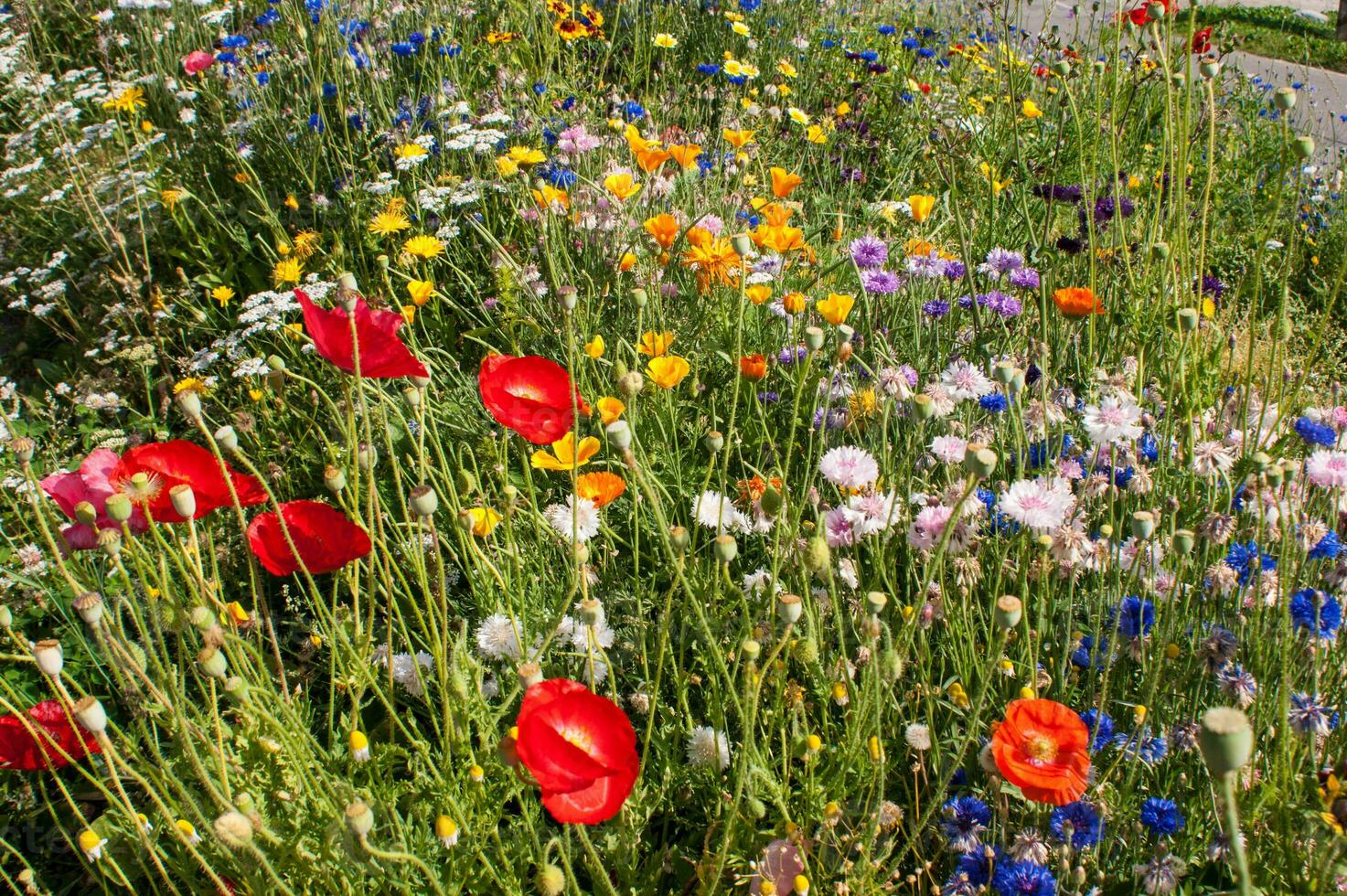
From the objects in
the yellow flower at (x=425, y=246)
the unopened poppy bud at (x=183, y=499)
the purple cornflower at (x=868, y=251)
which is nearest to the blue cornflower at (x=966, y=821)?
the unopened poppy bud at (x=183, y=499)

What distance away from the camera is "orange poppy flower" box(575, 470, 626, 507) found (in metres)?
1.67

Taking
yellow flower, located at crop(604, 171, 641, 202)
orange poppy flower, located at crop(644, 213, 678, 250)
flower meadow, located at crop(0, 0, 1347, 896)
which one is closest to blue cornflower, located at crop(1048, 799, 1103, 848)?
flower meadow, located at crop(0, 0, 1347, 896)

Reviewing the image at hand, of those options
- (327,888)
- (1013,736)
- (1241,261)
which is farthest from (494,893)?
Answer: (1241,261)

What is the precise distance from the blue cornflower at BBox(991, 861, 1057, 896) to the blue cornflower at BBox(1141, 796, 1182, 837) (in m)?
0.16

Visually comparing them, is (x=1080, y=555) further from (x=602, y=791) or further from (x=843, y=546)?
(x=602, y=791)

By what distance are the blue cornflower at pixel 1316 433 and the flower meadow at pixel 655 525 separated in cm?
1

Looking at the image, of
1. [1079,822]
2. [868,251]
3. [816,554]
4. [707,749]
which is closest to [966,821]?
[1079,822]

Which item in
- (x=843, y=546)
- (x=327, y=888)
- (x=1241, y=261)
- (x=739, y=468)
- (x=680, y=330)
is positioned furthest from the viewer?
(x=1241, y=261)

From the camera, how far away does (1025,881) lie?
3.76 ft

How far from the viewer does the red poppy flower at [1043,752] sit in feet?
3.56

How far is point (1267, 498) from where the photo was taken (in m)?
1.51

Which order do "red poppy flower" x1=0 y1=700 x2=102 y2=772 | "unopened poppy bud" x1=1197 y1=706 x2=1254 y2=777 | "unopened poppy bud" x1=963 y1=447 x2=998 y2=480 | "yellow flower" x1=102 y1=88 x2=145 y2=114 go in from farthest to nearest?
"yellow flower" x1=102 y1=88 x2=145 y2=114
"red poppy flower" x1=0 y1=700 x2=102 y2=772
"unopened poppy bud" x1=963 y1=447 x2=998 y2=480
"unopened poppy bud" x1=1197 y1=706 x2=1254 y2=777

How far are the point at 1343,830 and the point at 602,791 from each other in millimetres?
787

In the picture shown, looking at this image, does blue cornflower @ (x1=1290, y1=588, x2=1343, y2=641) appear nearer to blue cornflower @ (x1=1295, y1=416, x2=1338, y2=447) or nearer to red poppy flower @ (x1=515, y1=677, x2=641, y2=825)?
blue cornflower @ (x1=1295, y1=416, x2=1338, y2=447)
